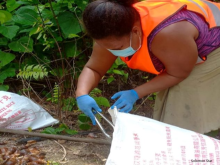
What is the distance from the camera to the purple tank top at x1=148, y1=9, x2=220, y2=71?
153 cm

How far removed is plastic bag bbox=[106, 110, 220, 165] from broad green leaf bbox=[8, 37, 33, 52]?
145 cm

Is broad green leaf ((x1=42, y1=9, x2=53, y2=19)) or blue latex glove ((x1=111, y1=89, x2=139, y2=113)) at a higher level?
broad green leaf ((x1=42, y1=9, x2=53, y2=19))

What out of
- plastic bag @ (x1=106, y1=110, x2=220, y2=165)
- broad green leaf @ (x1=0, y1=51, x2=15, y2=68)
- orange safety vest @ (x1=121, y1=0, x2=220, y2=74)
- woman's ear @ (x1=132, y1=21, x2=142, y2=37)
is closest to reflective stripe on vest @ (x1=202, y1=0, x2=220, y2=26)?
orange safety vest @ (x1=121, y1=0, x2=220, y2=74)

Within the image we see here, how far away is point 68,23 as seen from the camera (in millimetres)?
2467

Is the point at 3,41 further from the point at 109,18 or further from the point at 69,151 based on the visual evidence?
the point at 109,18

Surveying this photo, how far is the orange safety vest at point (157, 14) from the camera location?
153cm

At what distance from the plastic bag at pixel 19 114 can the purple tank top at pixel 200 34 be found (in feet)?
3.45

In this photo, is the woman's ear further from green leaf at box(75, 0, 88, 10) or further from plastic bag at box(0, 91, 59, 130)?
plastic bag at box(0, 91, 59, 130)

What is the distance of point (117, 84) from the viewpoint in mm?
3039

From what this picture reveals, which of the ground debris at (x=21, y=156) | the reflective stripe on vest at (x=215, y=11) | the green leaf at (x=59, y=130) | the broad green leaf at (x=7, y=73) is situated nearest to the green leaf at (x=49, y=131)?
the green leaf at (x=59, y=130)

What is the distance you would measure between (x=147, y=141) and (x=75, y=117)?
140 cm

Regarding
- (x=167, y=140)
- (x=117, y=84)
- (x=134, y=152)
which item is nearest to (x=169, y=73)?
(x=167, y=140)

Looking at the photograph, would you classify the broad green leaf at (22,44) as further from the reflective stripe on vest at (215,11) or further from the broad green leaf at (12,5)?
the reflective stripe on vest at (215,11)

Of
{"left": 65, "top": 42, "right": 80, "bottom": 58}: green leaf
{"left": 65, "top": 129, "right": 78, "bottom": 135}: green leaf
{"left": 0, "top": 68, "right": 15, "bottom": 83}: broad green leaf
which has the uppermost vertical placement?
{"left": 65, "top": 42, "right": 80, "bottom": 58}: green leaf
